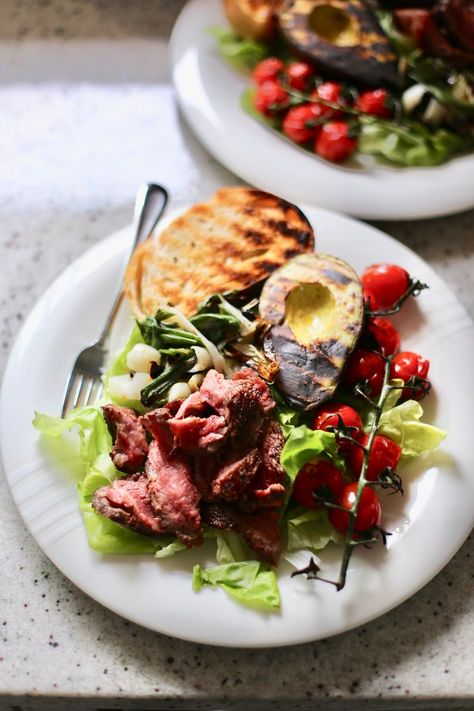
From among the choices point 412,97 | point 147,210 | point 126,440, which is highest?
point 412,97

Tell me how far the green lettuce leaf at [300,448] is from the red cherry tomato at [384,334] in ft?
1.13

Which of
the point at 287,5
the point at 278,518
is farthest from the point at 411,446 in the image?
the point at 287,5

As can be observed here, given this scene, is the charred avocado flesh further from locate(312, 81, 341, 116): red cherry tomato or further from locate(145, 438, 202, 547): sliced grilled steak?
locate(145, 438, 202, 547): sliced grilled steak

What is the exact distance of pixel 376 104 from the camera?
2.49 m

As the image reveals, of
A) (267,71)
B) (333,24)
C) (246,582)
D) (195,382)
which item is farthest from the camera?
(333,24)

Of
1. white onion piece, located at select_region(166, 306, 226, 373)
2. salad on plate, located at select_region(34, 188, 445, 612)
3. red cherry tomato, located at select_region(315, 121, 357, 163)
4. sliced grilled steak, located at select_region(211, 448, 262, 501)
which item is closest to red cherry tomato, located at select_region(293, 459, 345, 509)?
salad on plate, located at select_region(34, 188, 445, 612)

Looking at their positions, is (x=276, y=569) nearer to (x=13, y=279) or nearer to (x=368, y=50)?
(x=13, y=279)

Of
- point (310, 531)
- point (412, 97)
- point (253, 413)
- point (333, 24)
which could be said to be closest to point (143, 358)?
point (253, 413)

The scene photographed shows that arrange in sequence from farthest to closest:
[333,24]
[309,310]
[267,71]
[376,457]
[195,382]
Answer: [333,24], [267,71], [309,310], [195,382], [376,457]

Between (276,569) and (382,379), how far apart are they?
522 millimetres

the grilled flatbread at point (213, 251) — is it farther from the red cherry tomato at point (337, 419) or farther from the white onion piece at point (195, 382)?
the red cherry tomato at point (337, 419)

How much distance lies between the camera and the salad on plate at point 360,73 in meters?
2.44

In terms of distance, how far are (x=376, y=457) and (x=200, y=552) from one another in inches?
16.8

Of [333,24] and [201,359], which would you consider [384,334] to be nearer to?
[201,359]
